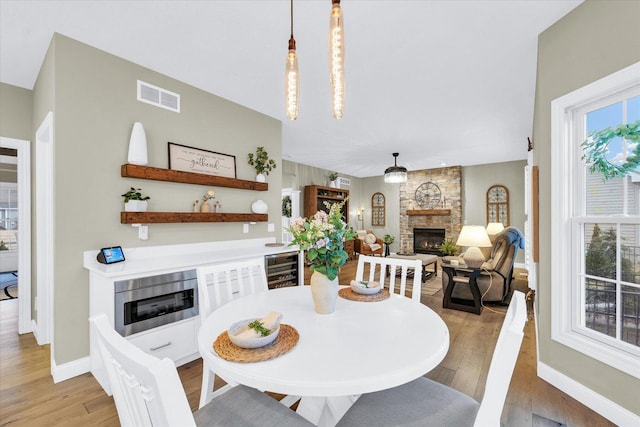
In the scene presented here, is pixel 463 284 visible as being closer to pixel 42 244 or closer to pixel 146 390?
pixel 146 390

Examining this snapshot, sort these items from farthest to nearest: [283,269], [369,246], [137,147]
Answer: [369,246] < [283,269] < [137,147]

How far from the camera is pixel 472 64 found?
105 inches

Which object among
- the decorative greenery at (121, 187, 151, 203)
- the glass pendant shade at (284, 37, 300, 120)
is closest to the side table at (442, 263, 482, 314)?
the glass pendant shade at (284, 37, 300, 120)

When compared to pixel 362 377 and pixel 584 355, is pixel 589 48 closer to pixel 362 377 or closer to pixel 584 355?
pixel 584 355

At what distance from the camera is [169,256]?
9.18ft

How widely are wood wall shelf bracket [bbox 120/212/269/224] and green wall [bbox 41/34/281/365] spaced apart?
0.13 m

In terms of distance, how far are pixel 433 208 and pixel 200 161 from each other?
6829mm

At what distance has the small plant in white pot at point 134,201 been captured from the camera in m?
2.49

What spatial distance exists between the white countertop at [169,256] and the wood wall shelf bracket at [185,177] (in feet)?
2.14

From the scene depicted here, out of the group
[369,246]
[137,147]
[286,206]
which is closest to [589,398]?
[137,147]

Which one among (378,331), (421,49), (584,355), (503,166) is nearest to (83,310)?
(378,331)

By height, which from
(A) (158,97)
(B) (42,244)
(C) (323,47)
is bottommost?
(B) (42,244)

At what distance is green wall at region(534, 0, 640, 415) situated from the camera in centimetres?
170

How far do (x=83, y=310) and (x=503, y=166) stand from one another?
8371 mm
